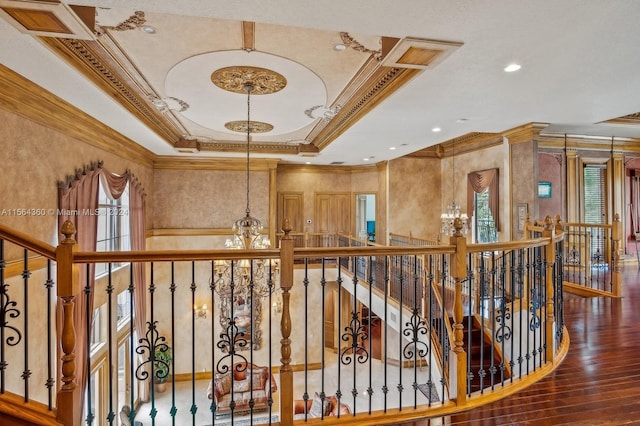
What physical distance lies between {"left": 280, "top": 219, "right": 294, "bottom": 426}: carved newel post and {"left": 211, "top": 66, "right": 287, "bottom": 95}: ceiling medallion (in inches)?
92.5

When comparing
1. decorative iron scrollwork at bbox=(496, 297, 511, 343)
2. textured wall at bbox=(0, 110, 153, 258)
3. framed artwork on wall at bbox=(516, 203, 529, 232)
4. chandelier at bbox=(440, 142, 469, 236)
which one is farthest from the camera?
chandelier at bbox=(440, 142, 469, 236)

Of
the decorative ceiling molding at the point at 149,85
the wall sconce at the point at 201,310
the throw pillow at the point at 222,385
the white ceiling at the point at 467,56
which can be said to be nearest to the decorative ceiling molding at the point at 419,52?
the white ceiling at the point at 467,56

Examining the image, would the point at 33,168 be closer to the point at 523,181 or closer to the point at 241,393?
the point at 241,393

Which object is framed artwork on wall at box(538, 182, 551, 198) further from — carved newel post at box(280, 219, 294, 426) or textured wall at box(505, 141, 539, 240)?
carved newel post at box(280, 219, 294, 426)

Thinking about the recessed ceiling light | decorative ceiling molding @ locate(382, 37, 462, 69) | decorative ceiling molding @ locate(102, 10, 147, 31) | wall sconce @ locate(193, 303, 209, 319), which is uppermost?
decorative ceiling molding @ locate(102, 10, 147, 31)

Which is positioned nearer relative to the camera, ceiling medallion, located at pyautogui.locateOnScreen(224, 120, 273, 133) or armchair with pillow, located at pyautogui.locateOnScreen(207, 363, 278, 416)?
ceiling medallion, located at pyautogui.locateOnScreen(224, 120, 273, 133)

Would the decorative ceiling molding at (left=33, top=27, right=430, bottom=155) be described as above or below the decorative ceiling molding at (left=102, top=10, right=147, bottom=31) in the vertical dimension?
below

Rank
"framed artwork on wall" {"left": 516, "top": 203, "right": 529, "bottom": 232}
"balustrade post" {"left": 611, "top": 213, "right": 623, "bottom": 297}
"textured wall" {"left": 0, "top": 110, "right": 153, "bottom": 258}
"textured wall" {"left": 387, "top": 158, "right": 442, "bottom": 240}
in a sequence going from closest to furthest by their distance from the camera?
"textured wall" {"left": 0, "top": 110, "right": 153, "bottom": 258}
"balustrade post" {"left": 611, "top": 213, "right": 623, "bottom": 297}
"framed artwork on wall" {"left": 516, "top": 203, "right": 529, "bottom": 232}
"textured wall" {"left": 387, "top": 158, "right": 442, "bottom": 240}

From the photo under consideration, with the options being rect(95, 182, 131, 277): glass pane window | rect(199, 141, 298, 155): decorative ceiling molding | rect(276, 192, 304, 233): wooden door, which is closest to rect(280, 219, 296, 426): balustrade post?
rect(95, 182, 131, 277): glass pane window

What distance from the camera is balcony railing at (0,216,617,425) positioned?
2.08 meters

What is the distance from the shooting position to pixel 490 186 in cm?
781

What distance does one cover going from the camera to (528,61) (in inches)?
Result: 122

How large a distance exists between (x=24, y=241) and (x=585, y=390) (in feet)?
12.7

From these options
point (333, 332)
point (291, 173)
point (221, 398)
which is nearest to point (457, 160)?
point (291, 173)
